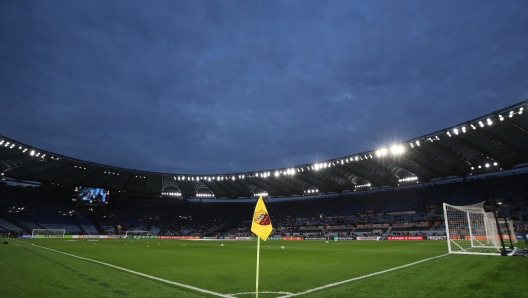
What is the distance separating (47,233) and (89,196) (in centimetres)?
929

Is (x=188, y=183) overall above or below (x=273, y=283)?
above

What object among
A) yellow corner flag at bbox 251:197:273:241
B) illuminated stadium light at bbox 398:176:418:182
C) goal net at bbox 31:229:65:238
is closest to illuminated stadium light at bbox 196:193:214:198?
goal net at bbox 31:229:65:238

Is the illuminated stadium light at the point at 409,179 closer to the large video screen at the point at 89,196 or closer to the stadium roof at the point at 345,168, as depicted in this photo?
the stadium roof at the point at 345,168

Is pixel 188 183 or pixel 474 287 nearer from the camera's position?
pixel 474 287

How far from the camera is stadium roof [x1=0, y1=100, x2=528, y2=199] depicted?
32.6 meters

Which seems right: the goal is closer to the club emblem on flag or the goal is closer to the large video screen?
the large video screen

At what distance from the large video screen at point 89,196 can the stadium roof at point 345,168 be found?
2.60m

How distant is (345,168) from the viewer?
5138 centimetres

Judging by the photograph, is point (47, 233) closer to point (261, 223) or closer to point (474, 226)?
point (261, 223)

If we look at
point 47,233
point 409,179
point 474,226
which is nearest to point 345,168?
point 409,179

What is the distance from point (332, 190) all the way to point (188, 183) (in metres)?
33.5

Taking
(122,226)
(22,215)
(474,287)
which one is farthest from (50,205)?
(474,287)

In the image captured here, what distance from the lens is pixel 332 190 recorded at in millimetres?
64938

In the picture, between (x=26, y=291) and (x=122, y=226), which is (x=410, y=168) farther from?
(x=122, y=226)
